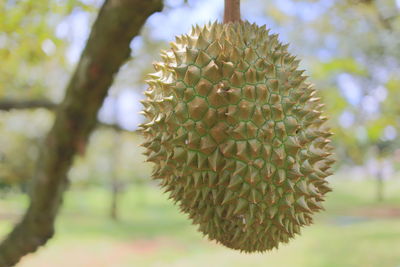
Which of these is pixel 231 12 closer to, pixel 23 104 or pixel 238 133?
pixel 238 133

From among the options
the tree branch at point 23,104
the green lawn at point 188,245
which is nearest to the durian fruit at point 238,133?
the tree branch at point 23,104

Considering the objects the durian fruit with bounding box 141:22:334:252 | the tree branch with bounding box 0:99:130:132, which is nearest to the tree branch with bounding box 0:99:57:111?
the tree branch with bounding box 0:99:130:132

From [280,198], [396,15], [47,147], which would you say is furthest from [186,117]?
[396,15]

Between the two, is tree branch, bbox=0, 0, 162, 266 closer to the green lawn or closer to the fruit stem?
the fruit stem

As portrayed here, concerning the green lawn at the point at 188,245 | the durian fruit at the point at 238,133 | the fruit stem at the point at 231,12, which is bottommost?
the green lawn at the point at 188,245

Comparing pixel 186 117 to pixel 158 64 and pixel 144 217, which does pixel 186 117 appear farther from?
pixel 144 217

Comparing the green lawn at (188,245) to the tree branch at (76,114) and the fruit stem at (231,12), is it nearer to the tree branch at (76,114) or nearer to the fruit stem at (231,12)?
the tree branch at (76,114)
